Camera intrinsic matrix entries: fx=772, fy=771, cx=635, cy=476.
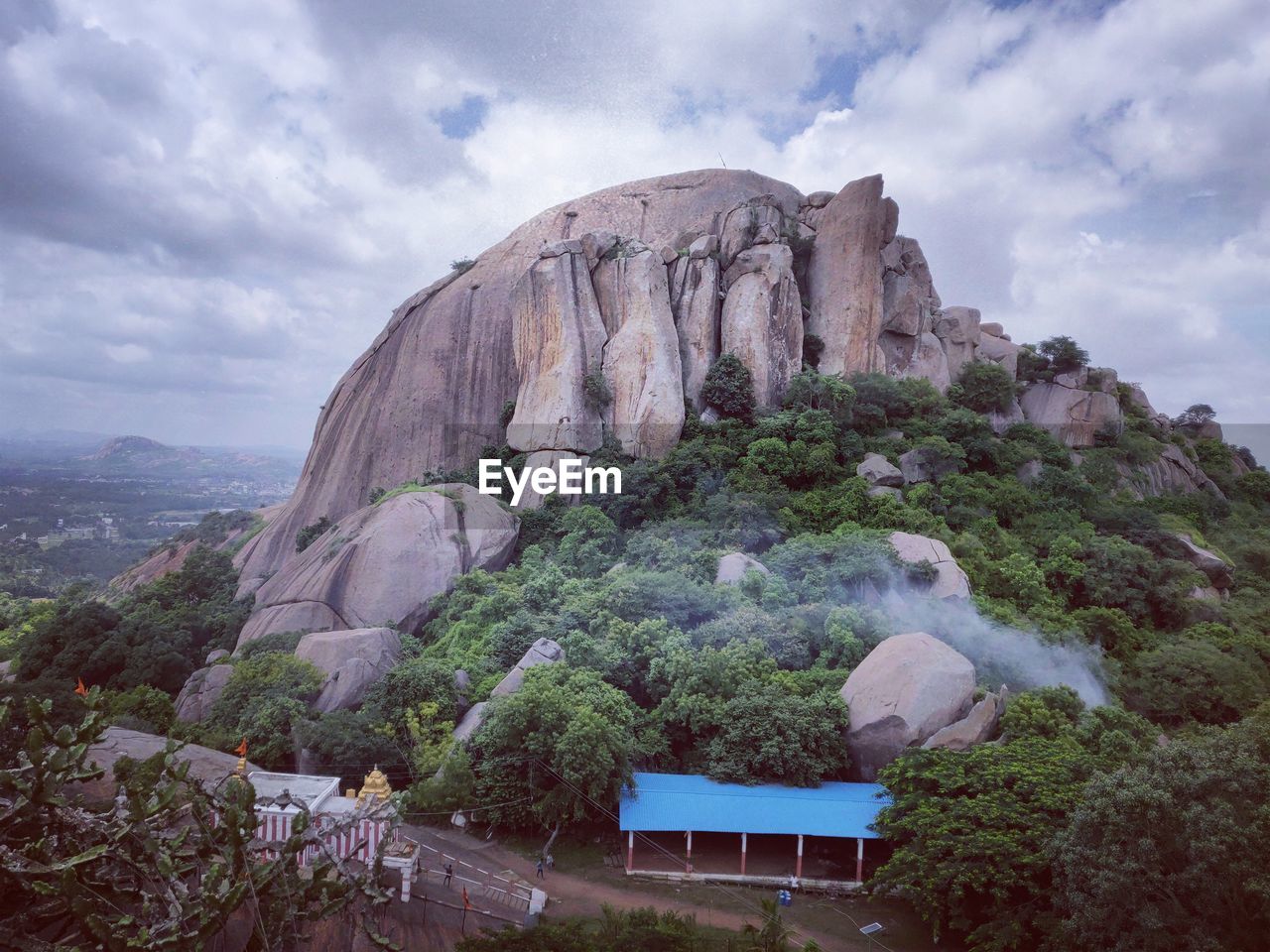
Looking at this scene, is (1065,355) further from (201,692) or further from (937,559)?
(201,692)

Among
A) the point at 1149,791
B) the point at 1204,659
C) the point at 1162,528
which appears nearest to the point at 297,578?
the point at 1149,791

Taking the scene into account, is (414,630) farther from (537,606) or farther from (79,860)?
(79,860)

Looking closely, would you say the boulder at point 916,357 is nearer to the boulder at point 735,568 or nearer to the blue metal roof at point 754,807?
the boulder at point 735,568

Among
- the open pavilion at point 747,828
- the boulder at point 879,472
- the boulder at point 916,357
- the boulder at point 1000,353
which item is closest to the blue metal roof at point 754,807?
the open pavilion at point 747,828

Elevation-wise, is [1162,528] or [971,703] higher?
[1162,528]

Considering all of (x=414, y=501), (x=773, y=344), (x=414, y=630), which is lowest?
(x=414, y=630)
